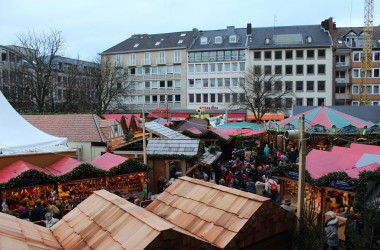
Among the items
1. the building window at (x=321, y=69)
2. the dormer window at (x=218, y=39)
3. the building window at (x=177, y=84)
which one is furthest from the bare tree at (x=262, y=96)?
the building window at (x=177, y=84)

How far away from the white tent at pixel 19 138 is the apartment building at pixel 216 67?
40178 millimetres

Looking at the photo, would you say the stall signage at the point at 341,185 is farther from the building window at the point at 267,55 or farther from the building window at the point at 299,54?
the building window at the point at 267,55

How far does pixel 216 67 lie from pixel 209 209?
5209cm

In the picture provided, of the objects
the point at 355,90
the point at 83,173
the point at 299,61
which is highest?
the point at 299,61

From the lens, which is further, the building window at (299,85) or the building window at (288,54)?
the building window at (299,85)

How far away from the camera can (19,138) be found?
50.4 ft

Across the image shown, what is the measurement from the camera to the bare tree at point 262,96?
150ft

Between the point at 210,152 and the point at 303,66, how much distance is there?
37.4 metres

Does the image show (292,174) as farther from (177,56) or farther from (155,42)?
(155,42)

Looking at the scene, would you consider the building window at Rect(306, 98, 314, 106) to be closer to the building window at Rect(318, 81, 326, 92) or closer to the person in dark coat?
the building window at Rect(318, 81, 326, 92)

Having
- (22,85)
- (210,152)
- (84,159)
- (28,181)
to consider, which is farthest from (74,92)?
(28,181)

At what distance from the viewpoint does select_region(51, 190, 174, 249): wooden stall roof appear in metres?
3.91

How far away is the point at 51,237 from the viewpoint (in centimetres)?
498

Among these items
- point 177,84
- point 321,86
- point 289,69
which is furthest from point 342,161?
point 177,84
